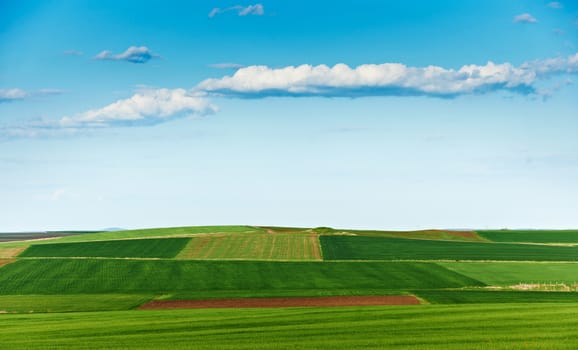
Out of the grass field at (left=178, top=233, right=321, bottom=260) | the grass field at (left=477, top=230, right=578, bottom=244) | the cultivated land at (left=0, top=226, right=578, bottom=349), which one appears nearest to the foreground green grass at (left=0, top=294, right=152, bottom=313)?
the cultivated land at (left=0, top=226, right=578, bottom=349)

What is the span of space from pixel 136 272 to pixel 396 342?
4401cm

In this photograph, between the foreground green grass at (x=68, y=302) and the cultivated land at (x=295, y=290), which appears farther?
the foreground green grass at (x=68, y=302)

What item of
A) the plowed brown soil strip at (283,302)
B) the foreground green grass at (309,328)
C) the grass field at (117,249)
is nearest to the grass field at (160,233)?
the grass field at (117,249)

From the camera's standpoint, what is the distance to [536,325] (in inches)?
1428

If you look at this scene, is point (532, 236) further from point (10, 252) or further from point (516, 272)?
point (10, 252)

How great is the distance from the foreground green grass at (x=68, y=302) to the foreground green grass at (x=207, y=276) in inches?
133

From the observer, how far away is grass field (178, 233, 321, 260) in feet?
277

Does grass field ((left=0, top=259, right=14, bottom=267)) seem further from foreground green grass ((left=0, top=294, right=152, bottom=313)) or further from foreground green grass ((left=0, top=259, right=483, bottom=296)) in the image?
foreground green grass ((left=0, top=294, right=152, bottom=313))

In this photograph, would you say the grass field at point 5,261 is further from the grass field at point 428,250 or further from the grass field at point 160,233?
the grass field at point 428,250

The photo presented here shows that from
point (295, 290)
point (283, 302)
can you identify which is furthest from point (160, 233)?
point (283, 302)

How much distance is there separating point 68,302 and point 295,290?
59.6 feet

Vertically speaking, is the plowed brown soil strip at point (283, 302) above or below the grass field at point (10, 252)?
below

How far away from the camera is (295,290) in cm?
6075

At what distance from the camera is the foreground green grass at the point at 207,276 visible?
63.1m
